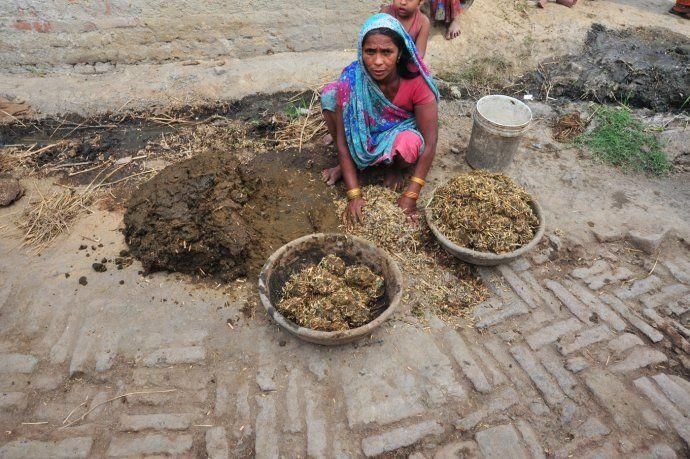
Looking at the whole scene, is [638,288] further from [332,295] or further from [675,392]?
[332,295]

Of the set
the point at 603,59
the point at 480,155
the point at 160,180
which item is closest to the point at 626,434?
the point at 480,155

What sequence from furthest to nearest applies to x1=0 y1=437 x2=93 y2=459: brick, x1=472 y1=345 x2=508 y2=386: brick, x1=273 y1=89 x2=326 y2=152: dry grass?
1. x1=273 y1=89 x2=326 y2=152: dry grass
2. x1=472 y1=345 x2=508 y2=386: brick
3. x1=0 y1=437 x2=93 y2=459: brick

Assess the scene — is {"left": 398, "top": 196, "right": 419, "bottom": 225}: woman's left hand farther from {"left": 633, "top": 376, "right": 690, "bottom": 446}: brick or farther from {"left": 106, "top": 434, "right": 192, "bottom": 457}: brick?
{"left": 106, "top": 434, "right": 192, "bottom": 457}: brick

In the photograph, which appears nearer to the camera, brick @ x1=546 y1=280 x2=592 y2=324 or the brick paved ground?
the brick paved ground

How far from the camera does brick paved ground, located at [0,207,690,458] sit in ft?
8.00

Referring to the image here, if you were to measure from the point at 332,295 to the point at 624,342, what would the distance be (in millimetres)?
1862

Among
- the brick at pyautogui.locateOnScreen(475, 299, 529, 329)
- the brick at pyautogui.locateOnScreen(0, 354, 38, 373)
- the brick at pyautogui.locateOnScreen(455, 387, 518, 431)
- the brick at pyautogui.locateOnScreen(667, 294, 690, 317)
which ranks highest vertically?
the brick at pyautogui.locateOnScreen(667, 294, 690, 317)

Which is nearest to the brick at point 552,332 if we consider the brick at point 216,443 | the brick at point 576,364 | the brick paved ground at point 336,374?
the brick paved ground at point 336,374

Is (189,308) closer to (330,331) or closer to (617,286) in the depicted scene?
(330,331)

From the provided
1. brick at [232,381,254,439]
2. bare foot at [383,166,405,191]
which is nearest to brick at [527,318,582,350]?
bare foot at [383,166,405,191]

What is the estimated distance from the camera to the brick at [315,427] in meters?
2.39

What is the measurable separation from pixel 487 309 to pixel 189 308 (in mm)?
1966

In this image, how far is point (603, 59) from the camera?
5531 mm

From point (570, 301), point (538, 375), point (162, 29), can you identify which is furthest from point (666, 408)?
point (162, 29)
